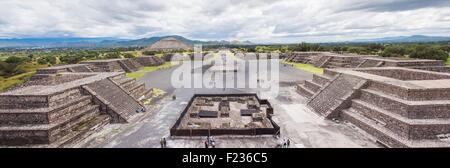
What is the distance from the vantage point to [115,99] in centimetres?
2209

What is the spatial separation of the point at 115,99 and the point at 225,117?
9.15m

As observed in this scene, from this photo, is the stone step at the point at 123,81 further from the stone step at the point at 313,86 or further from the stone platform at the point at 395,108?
the stone step at the point at 313,86

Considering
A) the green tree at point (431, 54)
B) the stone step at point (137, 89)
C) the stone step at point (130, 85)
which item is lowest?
the stone step at point (137, 89)

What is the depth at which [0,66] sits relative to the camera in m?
44.1

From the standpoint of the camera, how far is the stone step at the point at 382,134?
43.9 feet

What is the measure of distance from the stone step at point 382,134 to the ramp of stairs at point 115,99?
15.6 m

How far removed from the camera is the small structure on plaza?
16266 mm

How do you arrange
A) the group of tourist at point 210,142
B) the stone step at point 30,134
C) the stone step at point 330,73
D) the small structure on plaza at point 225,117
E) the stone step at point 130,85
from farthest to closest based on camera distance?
the stone step at point 330,73
the stone step at point 130,85
the small structure on plaza at point 225,117
the stone step at point 30,134
the group of tourist at point 210,142

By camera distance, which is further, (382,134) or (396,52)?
(396,52)

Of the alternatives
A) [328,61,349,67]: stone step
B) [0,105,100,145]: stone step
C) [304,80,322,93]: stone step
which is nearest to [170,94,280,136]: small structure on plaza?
[304,80,322,93]: stone step

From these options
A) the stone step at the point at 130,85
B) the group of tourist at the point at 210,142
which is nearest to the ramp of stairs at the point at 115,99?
the stone step at the point at 130,85

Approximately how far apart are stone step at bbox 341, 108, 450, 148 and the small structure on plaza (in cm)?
528

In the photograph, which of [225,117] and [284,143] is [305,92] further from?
[284,143]

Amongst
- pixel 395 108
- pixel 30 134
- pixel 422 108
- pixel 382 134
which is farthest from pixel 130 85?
pixel 422 108
